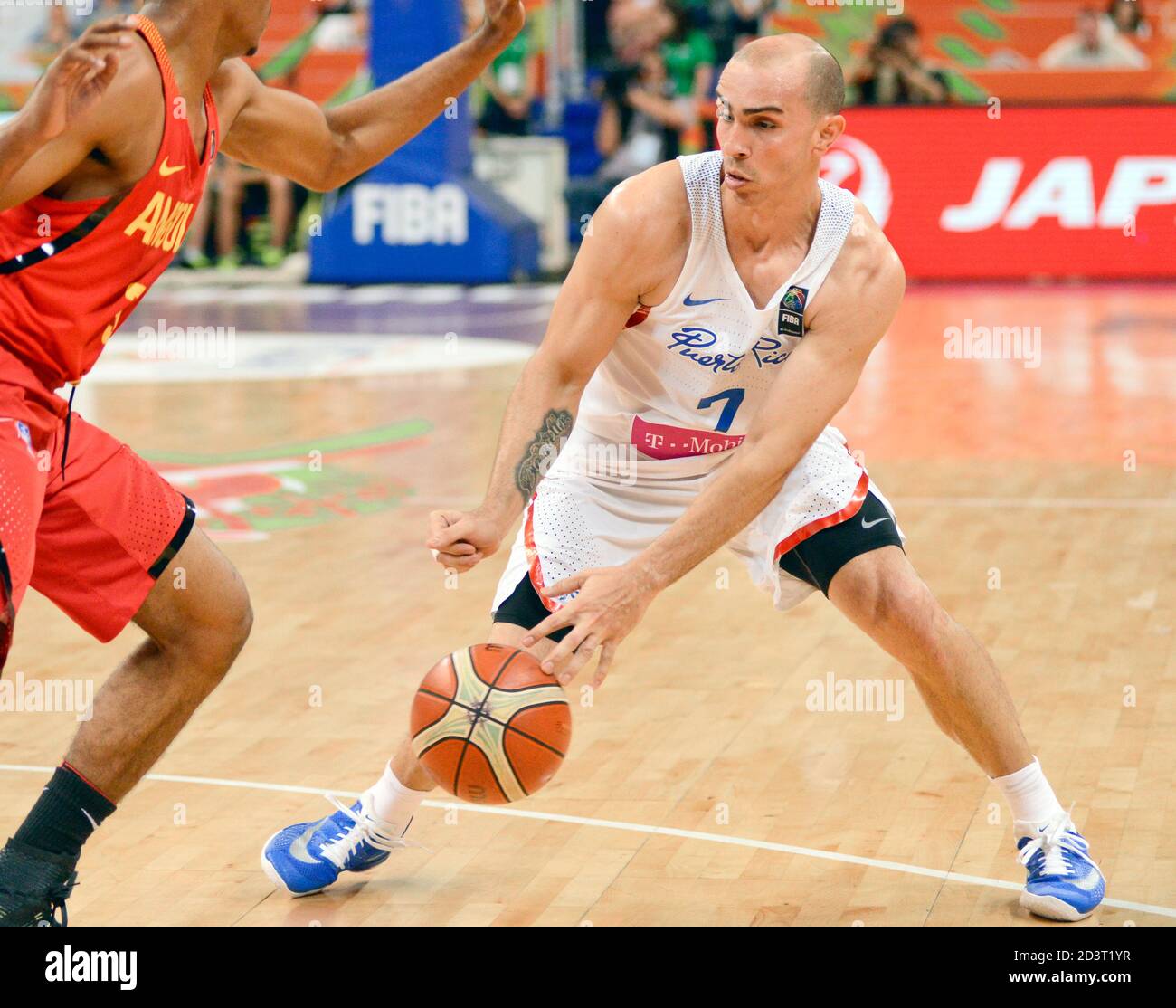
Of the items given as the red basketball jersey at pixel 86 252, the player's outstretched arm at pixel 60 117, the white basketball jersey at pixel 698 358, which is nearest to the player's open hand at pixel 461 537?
the white basketball jersey at pixel 698 358

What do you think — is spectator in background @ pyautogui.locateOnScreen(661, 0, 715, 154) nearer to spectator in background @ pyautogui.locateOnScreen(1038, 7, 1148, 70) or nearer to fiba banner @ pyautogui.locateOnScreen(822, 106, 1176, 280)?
fiba banner @ pyautogui.locateOnScreen(822, 106, 1176, 280)

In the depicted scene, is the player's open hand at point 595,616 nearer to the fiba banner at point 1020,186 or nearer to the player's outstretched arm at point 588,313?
the player's outstretched arm at point 588,313

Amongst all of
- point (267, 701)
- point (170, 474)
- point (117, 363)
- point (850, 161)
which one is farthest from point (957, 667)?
point (850, 161)

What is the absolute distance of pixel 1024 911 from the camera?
4266mm

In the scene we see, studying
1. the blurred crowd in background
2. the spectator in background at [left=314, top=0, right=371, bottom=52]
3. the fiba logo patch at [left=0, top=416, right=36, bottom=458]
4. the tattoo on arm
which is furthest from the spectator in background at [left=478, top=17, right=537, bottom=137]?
the fiba logo patch at [left=0, top=416, right=36, bottom=458]

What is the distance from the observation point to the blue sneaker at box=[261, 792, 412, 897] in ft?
14.5

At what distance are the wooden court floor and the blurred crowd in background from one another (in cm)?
748

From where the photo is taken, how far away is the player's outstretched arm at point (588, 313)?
4.16 metres

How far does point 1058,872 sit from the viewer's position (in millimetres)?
4223

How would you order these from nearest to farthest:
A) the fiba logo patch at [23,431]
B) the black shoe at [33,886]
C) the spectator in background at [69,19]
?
the fiba logo patch at [23,431] → the black shoe at [33,886] → the spectator in background at [69,19]

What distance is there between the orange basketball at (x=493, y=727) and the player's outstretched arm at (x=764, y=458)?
8cm
